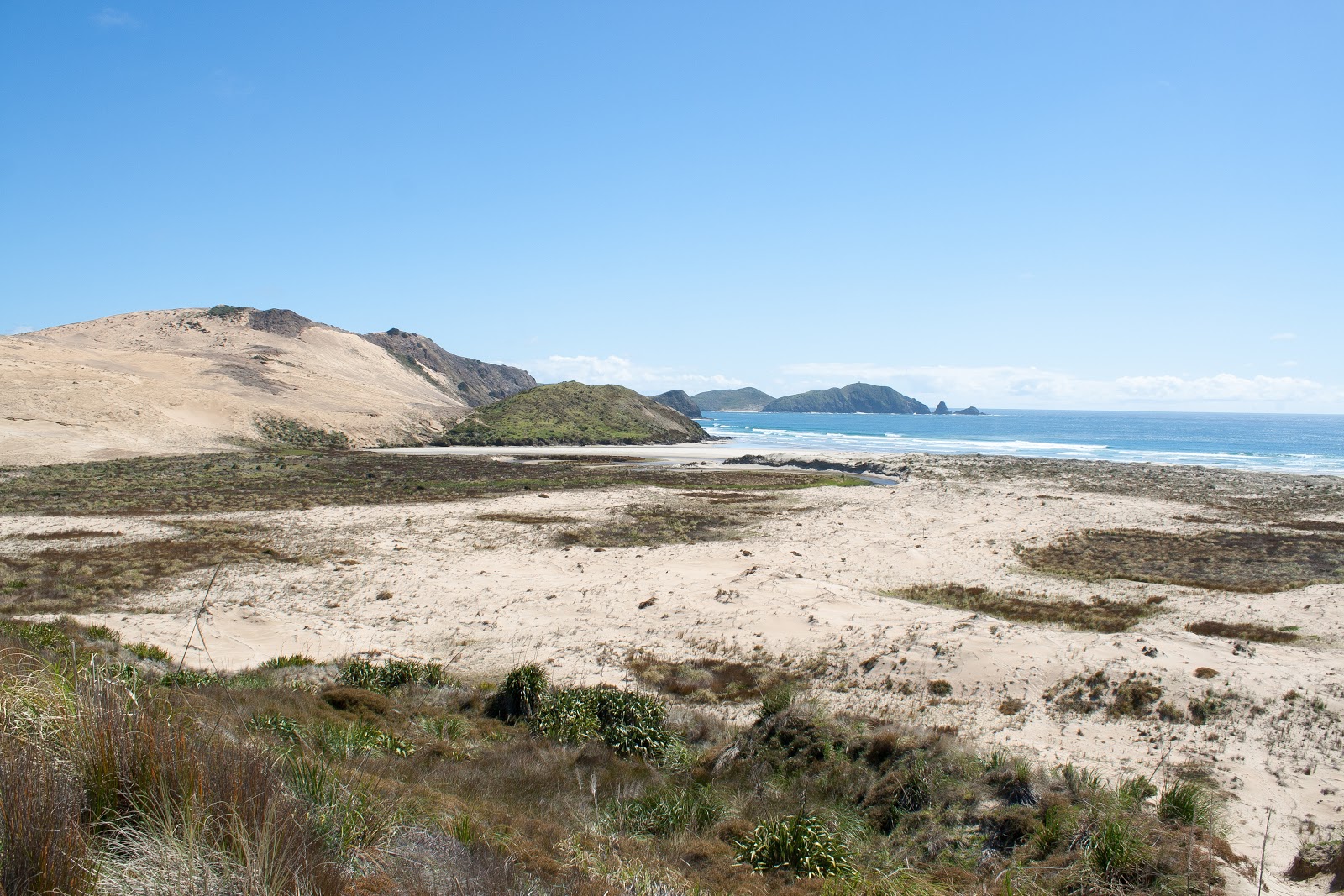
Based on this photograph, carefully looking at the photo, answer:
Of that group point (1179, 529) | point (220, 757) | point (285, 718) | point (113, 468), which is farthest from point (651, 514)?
point (113, 468)

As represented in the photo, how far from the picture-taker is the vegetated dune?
2260 inches

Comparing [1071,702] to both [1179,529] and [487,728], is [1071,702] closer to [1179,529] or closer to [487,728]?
[487,728]

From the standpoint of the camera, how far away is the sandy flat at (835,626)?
31.2ft

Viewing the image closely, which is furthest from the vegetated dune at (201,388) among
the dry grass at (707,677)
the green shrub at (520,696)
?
the dry grass at (707,677)

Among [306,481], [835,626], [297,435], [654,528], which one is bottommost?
[835,626]

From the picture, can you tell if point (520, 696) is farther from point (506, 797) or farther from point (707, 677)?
point (506, 797)

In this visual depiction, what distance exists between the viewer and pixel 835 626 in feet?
49.1

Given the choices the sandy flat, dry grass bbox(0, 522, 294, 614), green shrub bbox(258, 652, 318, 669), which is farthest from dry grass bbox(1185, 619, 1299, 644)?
dry grass bbox(0, 522, 294, 614)

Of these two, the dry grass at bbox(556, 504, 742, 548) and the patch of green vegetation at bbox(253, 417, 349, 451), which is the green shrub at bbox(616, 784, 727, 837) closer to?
the dry grass at bbox(556, 504, 742, 548)

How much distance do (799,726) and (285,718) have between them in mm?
6395

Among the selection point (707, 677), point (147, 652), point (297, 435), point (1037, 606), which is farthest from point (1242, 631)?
point (297, 435)

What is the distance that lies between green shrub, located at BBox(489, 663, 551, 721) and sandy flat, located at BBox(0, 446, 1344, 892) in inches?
64.9

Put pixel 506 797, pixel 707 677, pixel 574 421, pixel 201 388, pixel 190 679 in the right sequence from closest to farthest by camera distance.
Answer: pixel 506 797 < pixel 190 679 < pixel 707 677 < pixel 201 388 < pixel 574 421

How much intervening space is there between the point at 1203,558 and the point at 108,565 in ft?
113
